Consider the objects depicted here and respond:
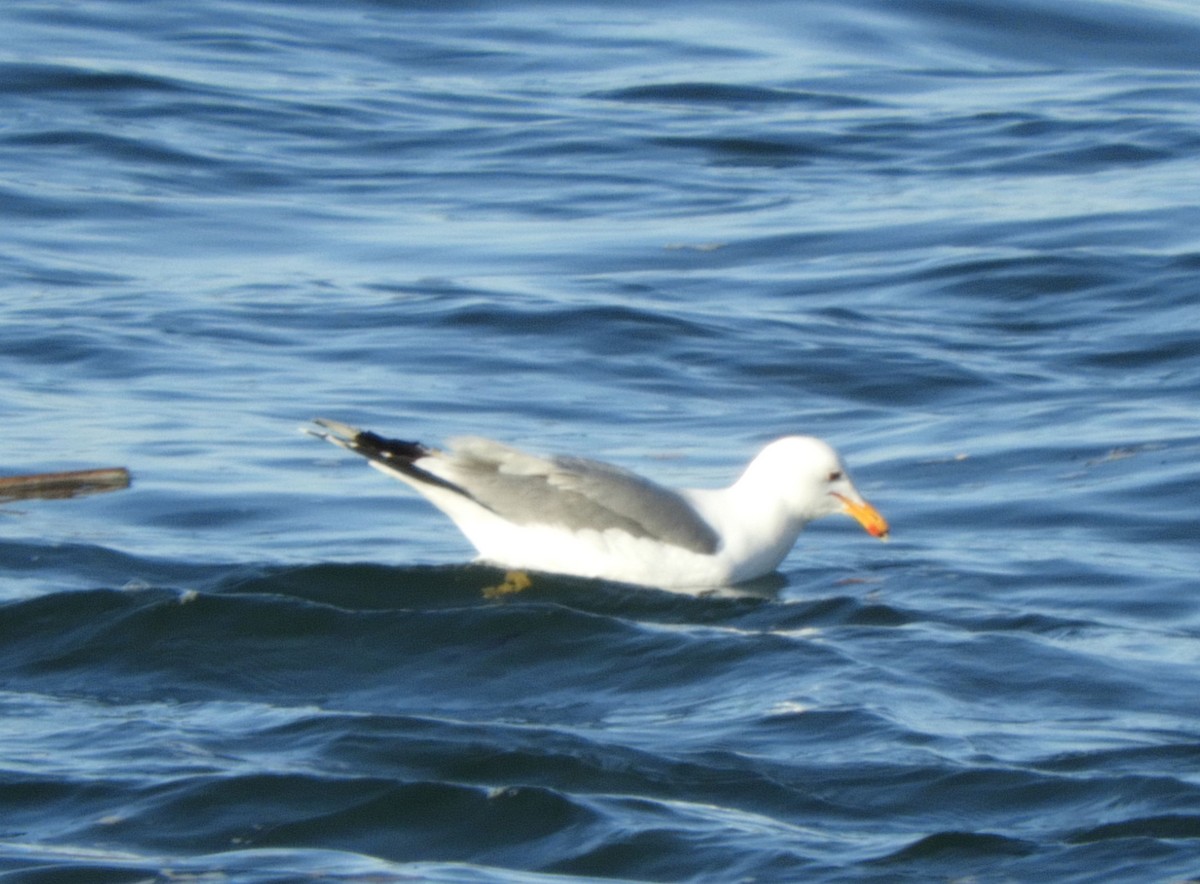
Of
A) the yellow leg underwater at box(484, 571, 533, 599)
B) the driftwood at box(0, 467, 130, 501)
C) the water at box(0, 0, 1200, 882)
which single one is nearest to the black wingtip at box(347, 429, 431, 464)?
the water at box(0, 0, 1200, 882)

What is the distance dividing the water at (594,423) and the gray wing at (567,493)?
0.26 m

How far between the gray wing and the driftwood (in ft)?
5.37

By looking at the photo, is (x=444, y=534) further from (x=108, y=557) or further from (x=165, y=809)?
(x=165, y=809)

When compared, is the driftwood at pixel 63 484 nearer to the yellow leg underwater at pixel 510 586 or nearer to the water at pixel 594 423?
the water at pixel 594 423

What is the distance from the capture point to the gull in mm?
7863

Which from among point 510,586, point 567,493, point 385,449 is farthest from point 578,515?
point 385,449

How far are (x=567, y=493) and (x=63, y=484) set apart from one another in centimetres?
225

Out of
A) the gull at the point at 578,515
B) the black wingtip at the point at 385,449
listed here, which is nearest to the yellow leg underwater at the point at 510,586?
the gull at the point at 578,515

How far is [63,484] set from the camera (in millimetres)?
8836

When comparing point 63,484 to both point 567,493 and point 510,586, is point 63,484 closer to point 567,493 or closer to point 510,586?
point 510,586

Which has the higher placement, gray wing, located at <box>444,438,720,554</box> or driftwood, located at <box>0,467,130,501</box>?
gray wing, located at <box>444,438,720,554</box>

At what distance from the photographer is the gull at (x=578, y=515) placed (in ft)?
25.8

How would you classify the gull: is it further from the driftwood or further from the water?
the driftwood

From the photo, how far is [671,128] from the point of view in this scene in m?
18.1
